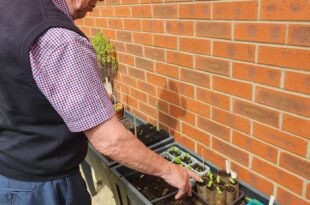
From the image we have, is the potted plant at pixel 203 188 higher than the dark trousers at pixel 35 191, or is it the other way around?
the dark trousers at pixel 35 191

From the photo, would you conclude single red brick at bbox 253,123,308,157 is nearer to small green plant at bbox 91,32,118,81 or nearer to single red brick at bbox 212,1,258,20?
single red brick at bbox 212,1,258,20

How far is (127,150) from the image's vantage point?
139cm

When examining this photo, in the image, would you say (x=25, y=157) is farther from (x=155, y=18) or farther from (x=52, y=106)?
(x=155, y=18)

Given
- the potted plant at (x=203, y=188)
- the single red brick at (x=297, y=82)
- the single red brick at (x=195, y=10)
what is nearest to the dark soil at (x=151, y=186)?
the potted plant at (x=203, y=188)

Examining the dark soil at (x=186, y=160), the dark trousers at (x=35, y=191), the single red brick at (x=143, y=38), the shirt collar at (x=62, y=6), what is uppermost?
the shirt collar at (x=62, y=6)

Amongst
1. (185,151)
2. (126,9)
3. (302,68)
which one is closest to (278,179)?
(302,68)

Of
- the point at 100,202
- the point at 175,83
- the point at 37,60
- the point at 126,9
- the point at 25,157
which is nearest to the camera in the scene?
the point at 37,60

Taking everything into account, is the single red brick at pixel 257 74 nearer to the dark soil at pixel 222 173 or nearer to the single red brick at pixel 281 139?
the single red brick at pixel 281 139

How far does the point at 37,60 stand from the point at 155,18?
155 centimetres

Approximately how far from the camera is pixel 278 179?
181 cm

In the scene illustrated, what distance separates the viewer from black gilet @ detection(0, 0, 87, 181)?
45.6 inches

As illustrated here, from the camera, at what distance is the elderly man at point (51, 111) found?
115 centimetres

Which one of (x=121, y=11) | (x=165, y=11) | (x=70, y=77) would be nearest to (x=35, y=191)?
(x=70, y=77)

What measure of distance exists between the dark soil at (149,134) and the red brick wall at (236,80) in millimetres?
94
